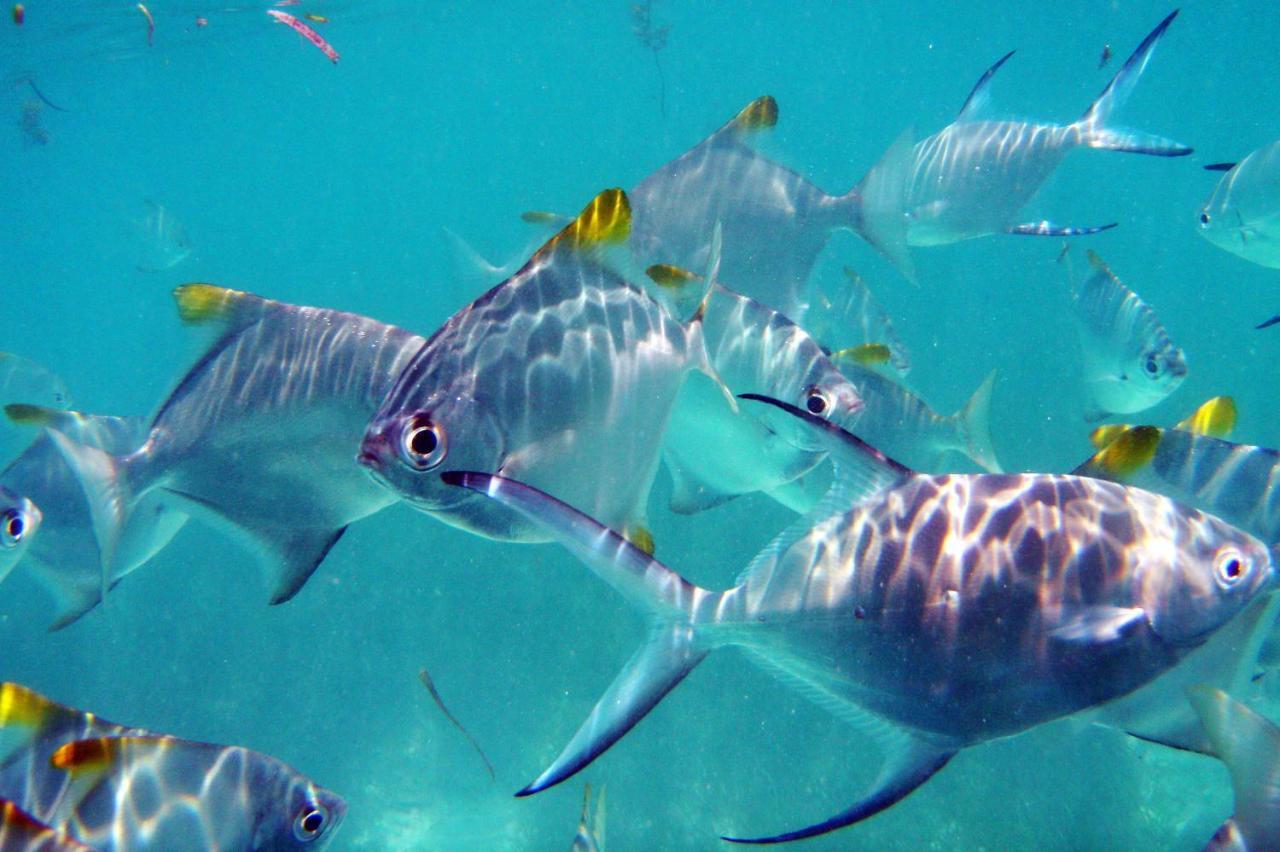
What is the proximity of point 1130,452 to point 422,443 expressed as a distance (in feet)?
6.99

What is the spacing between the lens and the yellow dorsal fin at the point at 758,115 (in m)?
3.91

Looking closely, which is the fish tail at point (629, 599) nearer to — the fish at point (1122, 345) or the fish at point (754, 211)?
the fish at point (754, 211)

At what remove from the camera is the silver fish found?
10.0ft

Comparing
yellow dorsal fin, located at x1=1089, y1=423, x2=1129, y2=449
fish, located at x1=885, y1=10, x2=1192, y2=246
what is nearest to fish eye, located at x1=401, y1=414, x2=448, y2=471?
yellow dorsal fin, located at x1=1089, y1=423, x2=1129, y2=449

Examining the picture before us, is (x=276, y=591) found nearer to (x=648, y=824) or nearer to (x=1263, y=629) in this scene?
(x=1263, y=629)

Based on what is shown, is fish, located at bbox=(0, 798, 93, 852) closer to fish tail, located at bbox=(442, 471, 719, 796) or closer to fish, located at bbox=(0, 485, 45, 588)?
fish tail, located at bbox=(442, 471, 719, 796)

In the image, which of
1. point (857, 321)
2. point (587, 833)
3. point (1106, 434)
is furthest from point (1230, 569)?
point (857, 321)

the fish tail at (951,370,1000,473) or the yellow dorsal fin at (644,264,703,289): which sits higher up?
the yellow dorsal fin at (644,264,703,289)

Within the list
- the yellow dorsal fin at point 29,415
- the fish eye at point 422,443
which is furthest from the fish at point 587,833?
the yellow dorsal fin at point 29,415

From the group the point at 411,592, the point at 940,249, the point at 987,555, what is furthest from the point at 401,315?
the point at 987,555

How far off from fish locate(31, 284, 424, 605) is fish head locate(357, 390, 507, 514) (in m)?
0.90

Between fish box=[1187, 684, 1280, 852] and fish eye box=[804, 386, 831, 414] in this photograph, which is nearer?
fish box=[1187, 684, 1280, 852]

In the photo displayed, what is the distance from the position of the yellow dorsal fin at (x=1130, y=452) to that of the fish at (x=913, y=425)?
2003 millimetres

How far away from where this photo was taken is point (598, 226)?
7.03 ft
